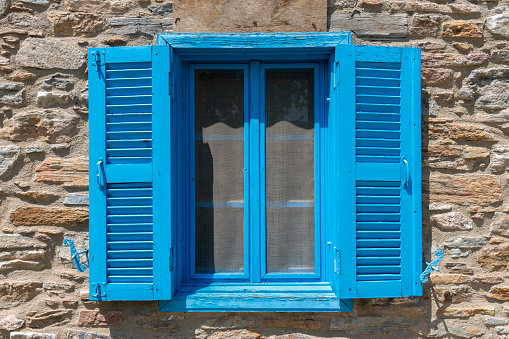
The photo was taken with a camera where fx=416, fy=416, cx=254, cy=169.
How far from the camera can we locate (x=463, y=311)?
2.59 m

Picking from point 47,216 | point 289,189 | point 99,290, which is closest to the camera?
point 99,290

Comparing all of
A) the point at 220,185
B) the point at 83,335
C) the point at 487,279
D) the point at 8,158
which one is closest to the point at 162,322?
the point at 83,335

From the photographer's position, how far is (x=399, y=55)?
2.51m

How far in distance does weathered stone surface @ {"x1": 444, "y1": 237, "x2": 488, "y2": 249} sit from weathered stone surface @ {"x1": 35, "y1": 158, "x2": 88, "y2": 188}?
→ 2300mm

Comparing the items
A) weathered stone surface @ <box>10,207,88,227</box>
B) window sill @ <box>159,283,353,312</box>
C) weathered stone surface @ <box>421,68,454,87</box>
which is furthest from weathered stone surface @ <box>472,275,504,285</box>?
weathered stone surface @ <box>10,207,88,227</box>

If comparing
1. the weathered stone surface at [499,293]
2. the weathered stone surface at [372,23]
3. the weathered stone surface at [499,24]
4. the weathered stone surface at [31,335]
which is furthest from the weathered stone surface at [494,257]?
the weathered stone surface at [31,335]

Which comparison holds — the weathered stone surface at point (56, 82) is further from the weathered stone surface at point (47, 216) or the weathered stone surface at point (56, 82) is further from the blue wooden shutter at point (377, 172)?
the blue wooden shutter at point (377, 172)

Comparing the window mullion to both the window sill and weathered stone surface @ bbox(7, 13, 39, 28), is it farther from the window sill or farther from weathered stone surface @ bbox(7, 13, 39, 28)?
weathered stone surface @ bbox(7, 13, 39, 28)

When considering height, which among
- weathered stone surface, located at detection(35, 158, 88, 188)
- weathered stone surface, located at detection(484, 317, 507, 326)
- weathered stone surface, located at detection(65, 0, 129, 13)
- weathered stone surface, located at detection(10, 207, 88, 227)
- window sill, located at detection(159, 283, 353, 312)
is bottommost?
weathered stone surface, located at detection(484, 317, 507, 326)

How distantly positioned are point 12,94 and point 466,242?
298 centimetres

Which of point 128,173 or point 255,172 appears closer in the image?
point 128,173

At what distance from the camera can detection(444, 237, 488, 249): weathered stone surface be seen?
258 cm

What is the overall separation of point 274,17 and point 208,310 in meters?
1.85

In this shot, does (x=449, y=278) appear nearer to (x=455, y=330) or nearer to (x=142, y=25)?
(x=455, y=330)
